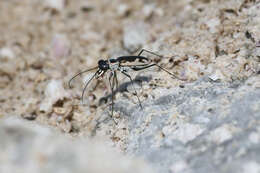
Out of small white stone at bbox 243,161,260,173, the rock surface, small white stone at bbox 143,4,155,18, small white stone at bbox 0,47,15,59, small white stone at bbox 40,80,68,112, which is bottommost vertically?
small white stone at bbox 243,161,260,173

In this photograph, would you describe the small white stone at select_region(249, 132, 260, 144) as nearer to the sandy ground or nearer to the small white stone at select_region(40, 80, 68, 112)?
the sandy ground

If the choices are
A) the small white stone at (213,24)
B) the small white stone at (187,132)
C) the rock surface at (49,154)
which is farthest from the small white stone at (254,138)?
the small white stone at (213,24)

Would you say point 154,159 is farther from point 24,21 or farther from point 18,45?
point 24,21

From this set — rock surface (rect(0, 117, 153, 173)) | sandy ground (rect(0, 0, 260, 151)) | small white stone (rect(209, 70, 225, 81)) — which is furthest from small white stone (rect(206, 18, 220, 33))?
rock surface (rect(0, 117, 153, 173))

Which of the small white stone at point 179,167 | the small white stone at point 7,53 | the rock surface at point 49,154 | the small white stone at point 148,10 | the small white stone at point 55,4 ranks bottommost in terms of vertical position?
the small white stone at point 179,167

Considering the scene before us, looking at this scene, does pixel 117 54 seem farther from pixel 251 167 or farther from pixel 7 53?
pixel 251 167

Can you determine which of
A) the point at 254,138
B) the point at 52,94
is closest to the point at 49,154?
the point at 254,138

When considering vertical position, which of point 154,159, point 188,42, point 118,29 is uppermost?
point 118,29

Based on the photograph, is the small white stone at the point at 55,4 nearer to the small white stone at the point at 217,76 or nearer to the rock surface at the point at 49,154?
the small white stone at the point at 217,76

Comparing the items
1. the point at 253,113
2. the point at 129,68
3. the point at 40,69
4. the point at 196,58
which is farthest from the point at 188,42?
the point at 40,69

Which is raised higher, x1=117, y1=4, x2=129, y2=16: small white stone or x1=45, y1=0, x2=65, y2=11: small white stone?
x1=45, y1=0, x2=65, y2=11: small white stone

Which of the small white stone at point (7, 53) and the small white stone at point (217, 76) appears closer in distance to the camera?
the small white stone at point (217, 76)
